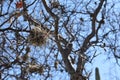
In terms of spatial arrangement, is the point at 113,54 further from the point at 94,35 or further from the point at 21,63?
the point at 21,63

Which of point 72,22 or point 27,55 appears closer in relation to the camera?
point 27,55

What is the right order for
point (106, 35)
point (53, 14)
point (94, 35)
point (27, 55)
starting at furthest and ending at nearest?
1. point (106, 35)
2. point (94, 35)
3. point (27, 55)
4. point (53, 14)

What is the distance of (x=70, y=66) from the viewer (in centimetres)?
755

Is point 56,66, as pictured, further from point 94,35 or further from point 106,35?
point 106,35

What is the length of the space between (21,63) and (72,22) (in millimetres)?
1753

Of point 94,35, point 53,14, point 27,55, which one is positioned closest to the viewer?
point 53,14

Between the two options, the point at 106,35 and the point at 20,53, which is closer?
the point at 20,53

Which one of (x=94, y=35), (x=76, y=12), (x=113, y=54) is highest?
(x=76, y=12)

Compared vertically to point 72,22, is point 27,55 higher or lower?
lower

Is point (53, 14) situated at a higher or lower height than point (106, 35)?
higher

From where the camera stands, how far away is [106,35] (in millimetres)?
9383

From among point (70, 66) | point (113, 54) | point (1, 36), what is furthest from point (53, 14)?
point (113, 54)

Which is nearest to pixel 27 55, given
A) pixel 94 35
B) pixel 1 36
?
pixel 1 36

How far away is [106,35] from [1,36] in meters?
2.89
